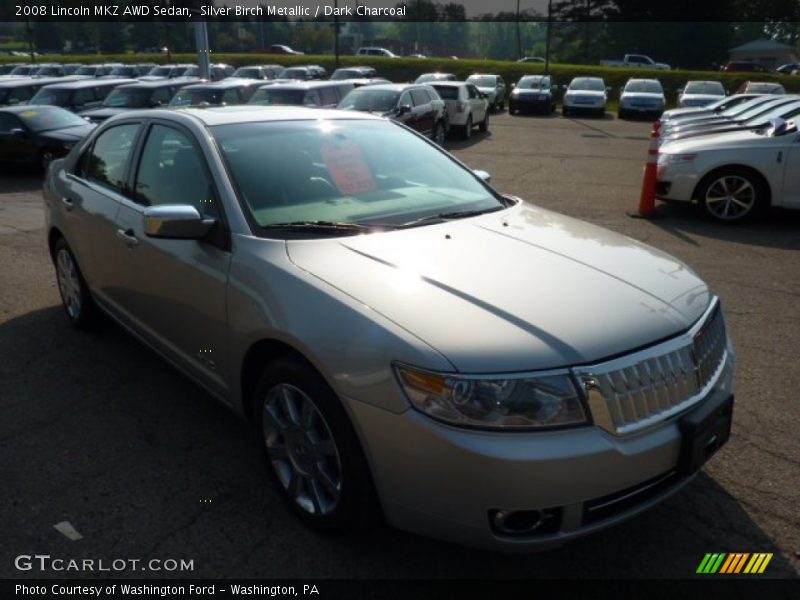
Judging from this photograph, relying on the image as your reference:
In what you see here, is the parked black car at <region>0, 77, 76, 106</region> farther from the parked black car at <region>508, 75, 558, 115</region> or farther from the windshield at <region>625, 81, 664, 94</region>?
the windshield at <region>625, 81, 664, 94</region>

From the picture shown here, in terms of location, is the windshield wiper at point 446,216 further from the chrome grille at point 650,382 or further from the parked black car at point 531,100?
the parked black car at point 531,100

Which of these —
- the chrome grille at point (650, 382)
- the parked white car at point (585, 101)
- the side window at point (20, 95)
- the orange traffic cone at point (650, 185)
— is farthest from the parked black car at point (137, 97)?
the chrome grille at point (650, 382)

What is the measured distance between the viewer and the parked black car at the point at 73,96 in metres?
16.9

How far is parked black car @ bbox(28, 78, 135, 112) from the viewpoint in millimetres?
16875

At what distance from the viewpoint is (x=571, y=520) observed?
7.35ft

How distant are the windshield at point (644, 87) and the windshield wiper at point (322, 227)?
25.5 m

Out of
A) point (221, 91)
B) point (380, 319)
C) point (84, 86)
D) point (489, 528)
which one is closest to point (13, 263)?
point (380, 319)

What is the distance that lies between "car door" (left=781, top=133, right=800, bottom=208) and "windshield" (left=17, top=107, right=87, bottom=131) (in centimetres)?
1258

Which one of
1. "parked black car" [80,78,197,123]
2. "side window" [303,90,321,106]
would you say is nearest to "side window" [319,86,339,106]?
"side window" [303,90,321,106]

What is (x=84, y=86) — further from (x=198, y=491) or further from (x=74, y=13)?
(x=74, y=13)

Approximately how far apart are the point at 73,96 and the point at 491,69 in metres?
29.0

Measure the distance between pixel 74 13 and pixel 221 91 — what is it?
51.8 meters

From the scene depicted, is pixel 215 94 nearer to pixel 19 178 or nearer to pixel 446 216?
pixel 19 178

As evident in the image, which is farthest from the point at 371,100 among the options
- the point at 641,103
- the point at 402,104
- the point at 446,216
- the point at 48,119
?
the point at 641,103
